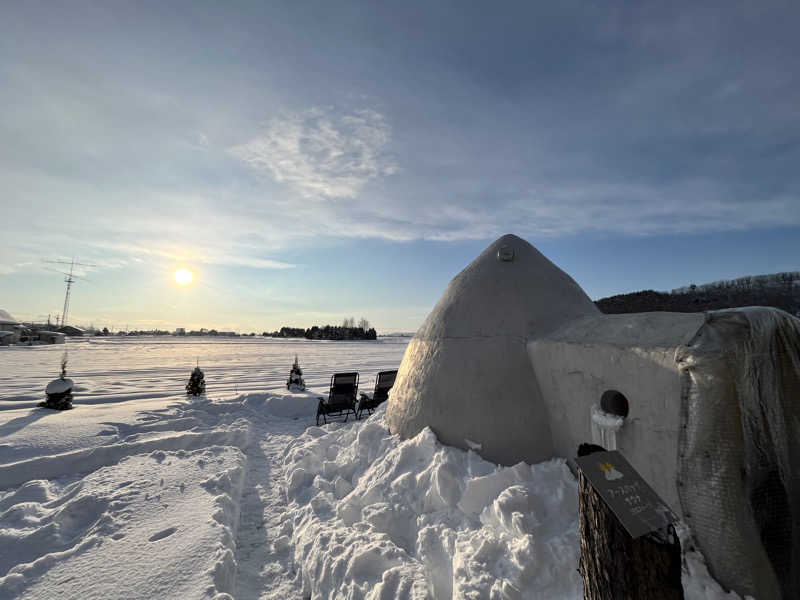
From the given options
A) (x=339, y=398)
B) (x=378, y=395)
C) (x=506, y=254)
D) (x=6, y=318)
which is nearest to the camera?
(x=506, y=254)

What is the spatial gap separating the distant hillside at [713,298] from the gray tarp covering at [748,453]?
564 centimetres

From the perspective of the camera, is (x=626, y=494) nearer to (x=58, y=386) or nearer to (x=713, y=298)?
(x=58, y=386)

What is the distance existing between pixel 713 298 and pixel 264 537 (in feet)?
55.7

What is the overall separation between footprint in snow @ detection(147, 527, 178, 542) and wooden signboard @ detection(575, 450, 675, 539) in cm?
441

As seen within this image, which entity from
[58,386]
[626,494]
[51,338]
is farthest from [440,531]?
[51,338]

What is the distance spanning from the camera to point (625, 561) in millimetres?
1839

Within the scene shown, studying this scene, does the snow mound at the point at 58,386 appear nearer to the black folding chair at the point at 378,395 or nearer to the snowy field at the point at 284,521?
the snowy field at the point at 284,521

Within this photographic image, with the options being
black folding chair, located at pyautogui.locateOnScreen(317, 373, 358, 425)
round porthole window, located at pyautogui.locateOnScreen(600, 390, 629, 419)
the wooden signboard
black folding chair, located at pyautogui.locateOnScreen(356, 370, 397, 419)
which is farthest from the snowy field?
black folding chair, located at pyautogui.locateOnScreen(356, 370, 397, 419)

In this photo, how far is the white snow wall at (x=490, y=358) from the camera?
3969 millimetres

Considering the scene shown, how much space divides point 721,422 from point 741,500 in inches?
20.2

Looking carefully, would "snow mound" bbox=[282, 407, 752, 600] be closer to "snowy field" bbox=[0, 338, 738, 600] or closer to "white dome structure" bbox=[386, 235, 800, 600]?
"snowy field" bbox=[0, 338, 738, 600]

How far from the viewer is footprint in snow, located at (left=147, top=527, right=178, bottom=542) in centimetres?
373

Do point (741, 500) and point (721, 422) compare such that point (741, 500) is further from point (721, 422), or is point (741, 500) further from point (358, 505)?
point (358, 505)

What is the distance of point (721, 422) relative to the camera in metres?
2.38
